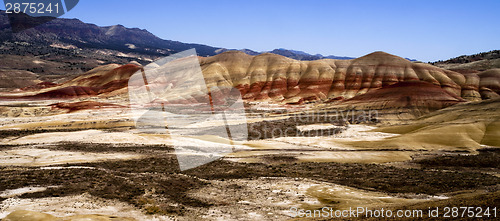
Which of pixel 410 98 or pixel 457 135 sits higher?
pixel 410 98

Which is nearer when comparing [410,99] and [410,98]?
[410,99]

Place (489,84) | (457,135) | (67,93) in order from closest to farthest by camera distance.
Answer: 1. (457,135)
2. (489,84)
3. (67,93)

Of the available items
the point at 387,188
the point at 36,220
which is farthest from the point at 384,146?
the point at 36,220

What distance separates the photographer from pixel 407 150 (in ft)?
123

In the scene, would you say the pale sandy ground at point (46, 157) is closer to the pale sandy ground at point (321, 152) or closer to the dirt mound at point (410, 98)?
the pale sandy ground at point (321, 152)

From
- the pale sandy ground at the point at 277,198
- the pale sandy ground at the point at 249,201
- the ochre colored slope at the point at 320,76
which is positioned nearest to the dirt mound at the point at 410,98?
the ochre colored slope at the point at 320,76

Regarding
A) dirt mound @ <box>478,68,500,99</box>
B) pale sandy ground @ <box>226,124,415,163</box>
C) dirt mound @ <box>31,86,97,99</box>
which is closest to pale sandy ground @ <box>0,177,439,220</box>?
pale sandy ground @ <box>226,124,415,163</box>

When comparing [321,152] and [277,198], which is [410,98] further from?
[277,198]

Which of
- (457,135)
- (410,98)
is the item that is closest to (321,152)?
(457,135)

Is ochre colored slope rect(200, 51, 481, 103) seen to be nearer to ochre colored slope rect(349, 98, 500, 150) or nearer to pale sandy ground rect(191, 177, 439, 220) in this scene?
ochre colored slope rect(349, 98, 500, 150)

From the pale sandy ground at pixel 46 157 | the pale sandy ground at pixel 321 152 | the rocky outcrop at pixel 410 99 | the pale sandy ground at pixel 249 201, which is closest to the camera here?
the pale sandy ground at pixel 249 201

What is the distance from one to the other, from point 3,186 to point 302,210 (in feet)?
59.4

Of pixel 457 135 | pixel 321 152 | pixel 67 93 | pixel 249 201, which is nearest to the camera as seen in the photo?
pixel 249 201

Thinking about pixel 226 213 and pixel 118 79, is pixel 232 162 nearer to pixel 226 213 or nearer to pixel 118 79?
pixel 226 213
